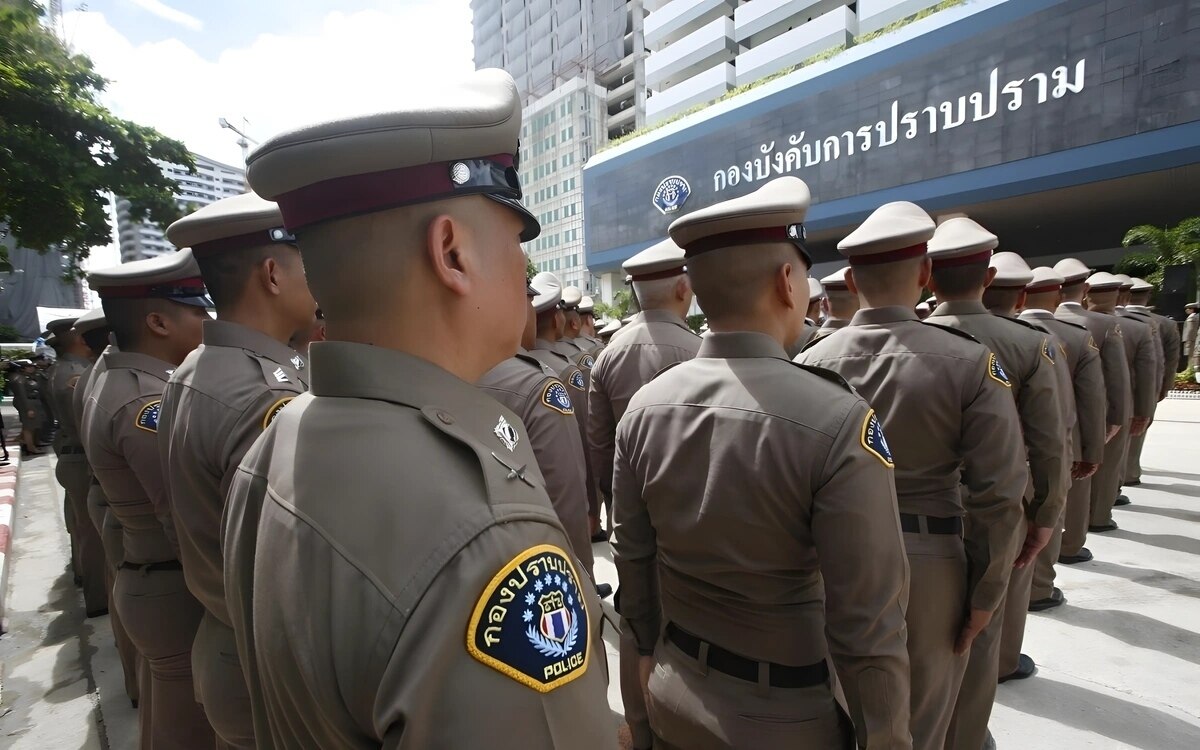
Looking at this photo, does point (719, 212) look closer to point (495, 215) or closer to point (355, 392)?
point (495, 215)

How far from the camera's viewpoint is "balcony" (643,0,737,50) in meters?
37.4

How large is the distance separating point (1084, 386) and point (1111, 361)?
4.28 ft

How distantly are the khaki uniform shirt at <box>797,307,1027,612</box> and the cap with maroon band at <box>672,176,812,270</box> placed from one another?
62 centimetres

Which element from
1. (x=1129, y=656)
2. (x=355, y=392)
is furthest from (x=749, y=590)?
(x=1129, y=656)

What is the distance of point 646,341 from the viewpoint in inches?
163

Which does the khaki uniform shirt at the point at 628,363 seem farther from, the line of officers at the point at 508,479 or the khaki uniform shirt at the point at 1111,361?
the khaki uniform shirt at the point at 1111,361

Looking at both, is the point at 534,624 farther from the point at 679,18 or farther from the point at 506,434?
the point at 679,18

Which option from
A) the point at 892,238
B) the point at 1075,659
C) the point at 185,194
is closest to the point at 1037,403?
the point at 892,238

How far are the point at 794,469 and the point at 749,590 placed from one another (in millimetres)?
371

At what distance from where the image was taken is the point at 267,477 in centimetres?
97

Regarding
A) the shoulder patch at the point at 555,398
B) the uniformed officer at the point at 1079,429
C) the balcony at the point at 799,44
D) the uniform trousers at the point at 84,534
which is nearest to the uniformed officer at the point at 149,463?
the shoulder patch at the point at 555,398

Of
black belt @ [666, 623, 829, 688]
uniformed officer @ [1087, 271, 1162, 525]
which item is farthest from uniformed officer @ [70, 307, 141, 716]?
Answer: uniformed officer @ [1087, 271, 1162, 525]

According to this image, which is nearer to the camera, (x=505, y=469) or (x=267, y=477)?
(x=505, y=469)

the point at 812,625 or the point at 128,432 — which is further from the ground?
the point at 128,432
